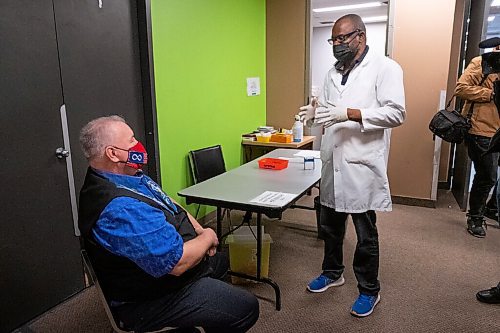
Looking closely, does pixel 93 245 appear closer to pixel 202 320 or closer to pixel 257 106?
pixel 202 320

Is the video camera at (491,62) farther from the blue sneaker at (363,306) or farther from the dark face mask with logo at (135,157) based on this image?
the dark face mask with logo at (135,157)

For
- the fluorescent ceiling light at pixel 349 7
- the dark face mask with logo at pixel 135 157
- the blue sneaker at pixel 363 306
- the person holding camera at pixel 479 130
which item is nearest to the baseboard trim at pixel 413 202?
the person holding camera at pixel 479 130

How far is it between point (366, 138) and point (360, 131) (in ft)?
0.17

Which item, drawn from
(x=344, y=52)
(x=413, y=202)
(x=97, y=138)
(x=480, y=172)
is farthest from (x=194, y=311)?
(x=413, y=202)

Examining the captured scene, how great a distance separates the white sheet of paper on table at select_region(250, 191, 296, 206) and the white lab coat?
261 mm

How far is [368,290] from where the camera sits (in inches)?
85.5

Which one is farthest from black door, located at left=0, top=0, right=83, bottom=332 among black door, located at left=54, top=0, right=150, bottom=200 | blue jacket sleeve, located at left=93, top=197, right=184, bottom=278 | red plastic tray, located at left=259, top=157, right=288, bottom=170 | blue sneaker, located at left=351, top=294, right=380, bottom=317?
blue sneaker, located at left=351, top=294, right=380, bottom=317

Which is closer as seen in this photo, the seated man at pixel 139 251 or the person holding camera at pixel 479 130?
the seated man at pixel 139 251

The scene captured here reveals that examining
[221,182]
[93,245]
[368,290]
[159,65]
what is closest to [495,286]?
[368,290]

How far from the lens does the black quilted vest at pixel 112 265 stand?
128 centimetres

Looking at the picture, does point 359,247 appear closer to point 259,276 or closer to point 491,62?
point 259,276

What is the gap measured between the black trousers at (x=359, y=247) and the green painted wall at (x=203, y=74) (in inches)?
55.4

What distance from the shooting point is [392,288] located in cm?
245

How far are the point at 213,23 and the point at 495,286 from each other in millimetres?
3017
